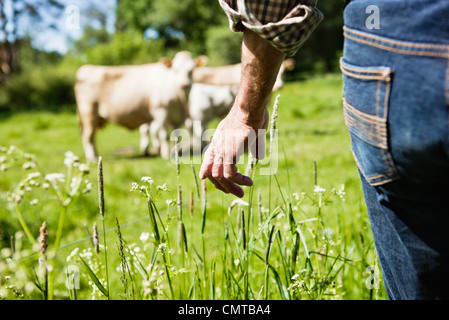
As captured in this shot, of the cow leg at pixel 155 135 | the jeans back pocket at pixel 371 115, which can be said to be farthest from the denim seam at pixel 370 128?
the cow leg at pixel 155 135

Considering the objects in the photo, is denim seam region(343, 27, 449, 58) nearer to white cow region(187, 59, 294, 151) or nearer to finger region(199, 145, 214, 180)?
Answer: finger region(199, 145, 214, 180)

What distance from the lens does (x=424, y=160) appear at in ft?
2.95

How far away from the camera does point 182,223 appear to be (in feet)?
4.80

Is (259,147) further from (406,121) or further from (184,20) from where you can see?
→ (184,20)

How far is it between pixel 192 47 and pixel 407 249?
28728 mm

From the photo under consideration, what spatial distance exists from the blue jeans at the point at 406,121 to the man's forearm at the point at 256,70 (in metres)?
0.18

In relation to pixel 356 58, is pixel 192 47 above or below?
above

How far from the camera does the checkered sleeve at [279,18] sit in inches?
41.3

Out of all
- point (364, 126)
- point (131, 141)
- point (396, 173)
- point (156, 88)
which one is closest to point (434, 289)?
point (396, 173)

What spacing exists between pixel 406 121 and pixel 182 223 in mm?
797

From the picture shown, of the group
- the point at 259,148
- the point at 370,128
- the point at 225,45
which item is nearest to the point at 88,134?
the point at 259,148

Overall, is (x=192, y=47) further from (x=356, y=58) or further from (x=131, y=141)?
(x=356, y=58)

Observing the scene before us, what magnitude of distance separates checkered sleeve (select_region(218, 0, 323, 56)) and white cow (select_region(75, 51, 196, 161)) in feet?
20.0

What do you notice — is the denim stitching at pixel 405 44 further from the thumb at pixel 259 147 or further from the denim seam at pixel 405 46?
the thumb at pixel 259 147
